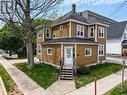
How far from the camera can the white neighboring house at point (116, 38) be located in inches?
1663

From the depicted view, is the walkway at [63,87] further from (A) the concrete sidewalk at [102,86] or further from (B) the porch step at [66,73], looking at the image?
(B) the porch step at [66,73]

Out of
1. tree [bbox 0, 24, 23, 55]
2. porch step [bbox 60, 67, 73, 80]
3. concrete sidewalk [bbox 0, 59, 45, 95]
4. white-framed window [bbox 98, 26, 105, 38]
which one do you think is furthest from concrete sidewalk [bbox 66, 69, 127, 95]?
tree [bbox 0, 24, 23, 55]

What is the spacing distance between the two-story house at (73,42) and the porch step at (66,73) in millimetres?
1367

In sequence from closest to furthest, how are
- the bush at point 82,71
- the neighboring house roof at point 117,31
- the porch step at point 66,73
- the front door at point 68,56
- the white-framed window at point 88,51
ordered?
the porch step at point 66,73 < the bush at point 82,71 < the front door at point 68,56 < the white-framed window at point 88,51 < the neighboring house roof at point 117,31

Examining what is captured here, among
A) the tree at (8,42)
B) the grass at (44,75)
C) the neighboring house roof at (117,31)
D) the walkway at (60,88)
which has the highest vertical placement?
the neighboring house roof at (117,31)

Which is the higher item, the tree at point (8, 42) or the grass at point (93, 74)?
the tree at point (8, 42)

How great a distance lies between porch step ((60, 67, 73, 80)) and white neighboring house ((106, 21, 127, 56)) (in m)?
21.8

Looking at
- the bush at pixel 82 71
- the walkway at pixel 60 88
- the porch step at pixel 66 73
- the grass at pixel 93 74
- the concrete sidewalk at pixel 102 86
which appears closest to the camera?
the concrete sidewalk at pixel 102 86

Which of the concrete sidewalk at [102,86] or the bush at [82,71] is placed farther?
the bush at [82,71]

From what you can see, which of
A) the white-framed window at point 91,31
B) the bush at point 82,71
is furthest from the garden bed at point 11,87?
the white-framed window at point 91,31

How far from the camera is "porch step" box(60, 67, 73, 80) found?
21278mm

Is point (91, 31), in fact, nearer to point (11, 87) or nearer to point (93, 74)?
point (93, 74)

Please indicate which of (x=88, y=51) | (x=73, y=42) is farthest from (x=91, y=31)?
(x=73, y=42)

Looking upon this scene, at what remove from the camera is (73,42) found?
24672mm
